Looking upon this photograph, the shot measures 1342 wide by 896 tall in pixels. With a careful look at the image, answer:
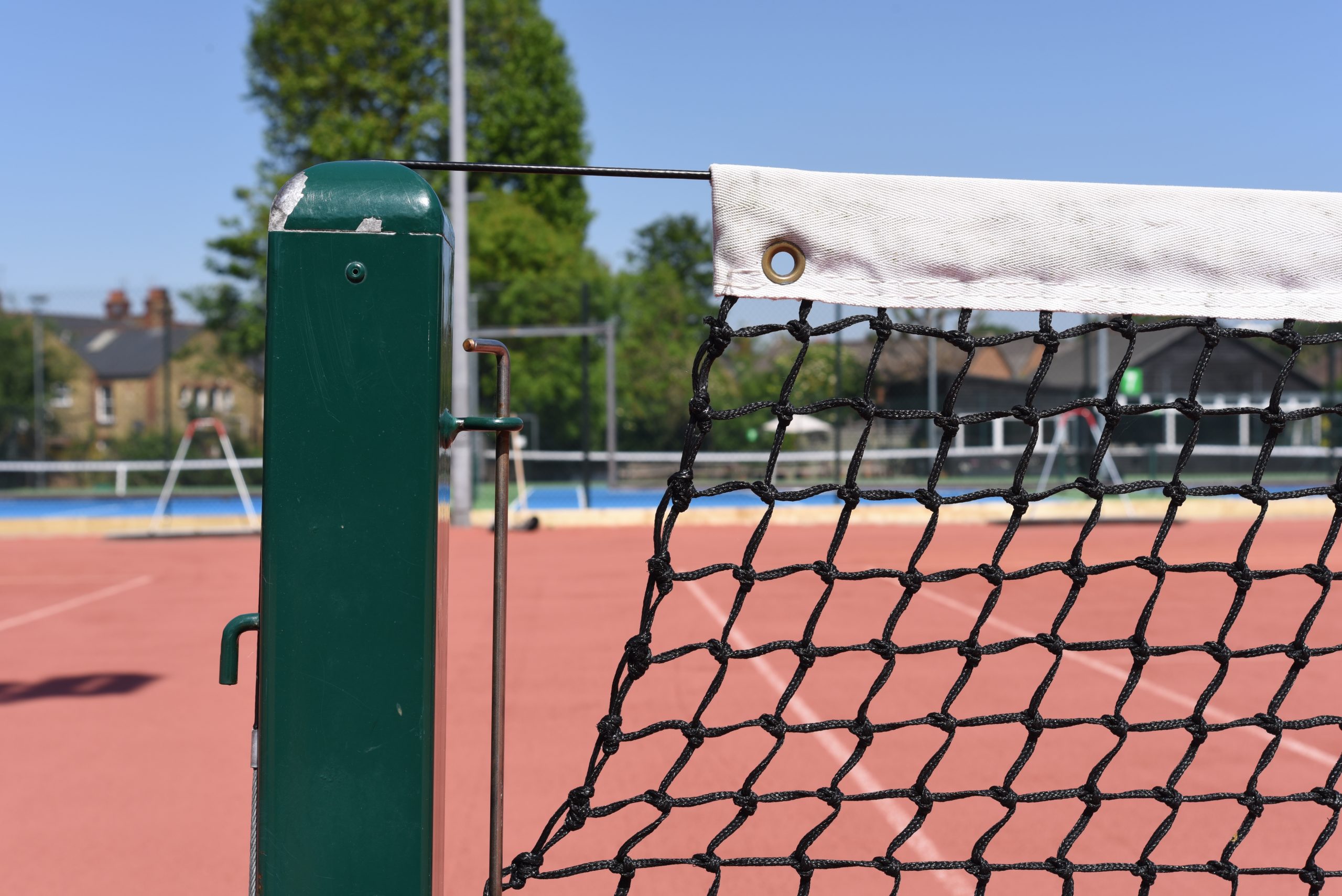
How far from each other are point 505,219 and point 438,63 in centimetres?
479

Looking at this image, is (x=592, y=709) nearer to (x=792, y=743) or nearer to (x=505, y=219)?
(x=792, y=743)

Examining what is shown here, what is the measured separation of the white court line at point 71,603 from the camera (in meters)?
7.58

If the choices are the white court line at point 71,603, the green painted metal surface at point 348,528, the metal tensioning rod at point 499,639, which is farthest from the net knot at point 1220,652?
the white court line at point 71,603

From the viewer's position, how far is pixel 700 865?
1480 millimetres

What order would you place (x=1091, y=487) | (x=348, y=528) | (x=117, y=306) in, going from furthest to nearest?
(x=117, y=306) < (x=1091, y=487) < (x=348, y=528)

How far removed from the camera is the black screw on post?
15352mm

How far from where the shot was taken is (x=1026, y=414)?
1.55 m

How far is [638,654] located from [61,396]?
19323 millimetres

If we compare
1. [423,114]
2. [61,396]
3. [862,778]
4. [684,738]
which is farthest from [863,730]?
[423,114]

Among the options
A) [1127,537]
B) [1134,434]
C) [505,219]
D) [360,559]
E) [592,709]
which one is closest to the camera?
[360,559]

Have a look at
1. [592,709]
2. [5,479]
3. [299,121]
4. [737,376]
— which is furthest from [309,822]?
[299,121]

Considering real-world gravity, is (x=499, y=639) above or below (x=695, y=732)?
above

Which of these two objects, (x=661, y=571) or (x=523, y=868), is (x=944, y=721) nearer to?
(x=661, y=571)

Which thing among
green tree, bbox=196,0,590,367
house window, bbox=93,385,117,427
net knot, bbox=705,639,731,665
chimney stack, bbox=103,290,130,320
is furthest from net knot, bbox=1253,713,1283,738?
green tree, bbox=196,0,590,367
